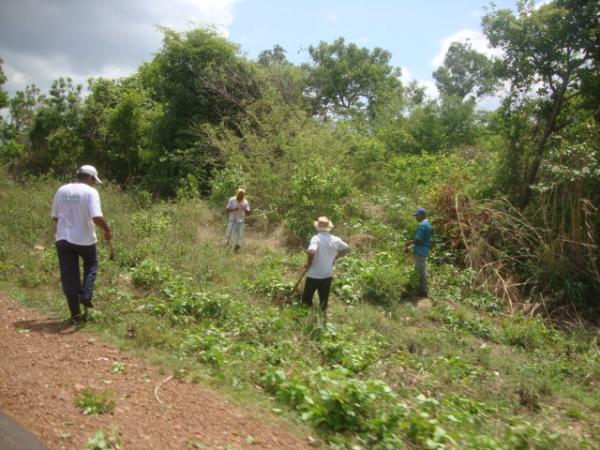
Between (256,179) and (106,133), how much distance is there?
26.4ft

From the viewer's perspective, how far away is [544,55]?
10383mm

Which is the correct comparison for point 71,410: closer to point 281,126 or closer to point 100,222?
point 100,222

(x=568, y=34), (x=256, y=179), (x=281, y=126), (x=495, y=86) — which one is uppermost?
(x=568, y=34)

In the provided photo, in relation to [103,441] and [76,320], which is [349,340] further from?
[103,441]

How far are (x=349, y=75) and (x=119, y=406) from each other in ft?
91.7

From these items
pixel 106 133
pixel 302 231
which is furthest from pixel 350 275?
pixel 106 133

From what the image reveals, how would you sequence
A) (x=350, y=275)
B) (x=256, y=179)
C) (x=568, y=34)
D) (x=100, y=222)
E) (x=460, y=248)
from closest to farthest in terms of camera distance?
(x=100, y=222), (x=350, y=275), (x=568, y=34), (x=460, y=248), (x=256, y=179)

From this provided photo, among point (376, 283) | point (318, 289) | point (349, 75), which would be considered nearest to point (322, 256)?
point (318, 289)

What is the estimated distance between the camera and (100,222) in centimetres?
533

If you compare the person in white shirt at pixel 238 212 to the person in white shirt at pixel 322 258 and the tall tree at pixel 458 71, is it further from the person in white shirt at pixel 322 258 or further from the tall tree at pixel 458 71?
the tall tree at pixel 458 71

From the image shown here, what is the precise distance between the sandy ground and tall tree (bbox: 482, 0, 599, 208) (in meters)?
Result: 9.52

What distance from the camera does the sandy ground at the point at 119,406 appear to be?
10.6ft

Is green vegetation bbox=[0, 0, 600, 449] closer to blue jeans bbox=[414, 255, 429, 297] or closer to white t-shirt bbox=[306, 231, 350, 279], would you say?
blue jeans bbox=[414, 255, 429, 297]

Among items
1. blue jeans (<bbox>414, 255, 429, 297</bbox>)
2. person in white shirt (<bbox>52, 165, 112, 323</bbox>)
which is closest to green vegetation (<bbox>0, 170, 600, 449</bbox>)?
blue jeans (<bbox>414, 255, 429, 297</bbox>)
